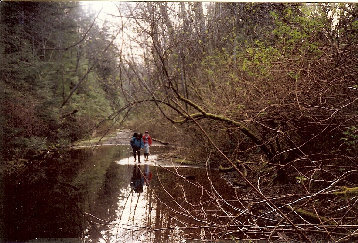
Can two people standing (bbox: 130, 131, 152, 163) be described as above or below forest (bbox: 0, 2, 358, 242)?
below

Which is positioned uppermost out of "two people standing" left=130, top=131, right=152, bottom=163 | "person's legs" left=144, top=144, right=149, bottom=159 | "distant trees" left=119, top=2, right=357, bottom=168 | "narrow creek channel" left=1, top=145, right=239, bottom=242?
"distant trees" left=119, top=2, right=357, bottom=168

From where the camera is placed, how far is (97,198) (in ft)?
15.4

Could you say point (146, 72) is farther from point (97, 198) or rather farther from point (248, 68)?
point (97, 198)

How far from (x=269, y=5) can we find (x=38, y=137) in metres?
3.29

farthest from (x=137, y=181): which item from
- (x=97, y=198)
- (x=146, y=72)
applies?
(x=146, y=72)

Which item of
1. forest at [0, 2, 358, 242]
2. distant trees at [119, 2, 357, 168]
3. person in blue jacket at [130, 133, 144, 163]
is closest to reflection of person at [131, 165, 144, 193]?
person in blue jacket at [130, 133, 144, 163]

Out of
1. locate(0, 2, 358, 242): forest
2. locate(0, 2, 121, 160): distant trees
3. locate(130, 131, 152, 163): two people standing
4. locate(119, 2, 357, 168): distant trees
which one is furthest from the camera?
locate(130, 131, 152, 163): two people standing

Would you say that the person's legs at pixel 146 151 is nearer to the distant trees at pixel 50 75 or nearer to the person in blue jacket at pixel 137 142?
the person in blue jacket at pixel 137 142

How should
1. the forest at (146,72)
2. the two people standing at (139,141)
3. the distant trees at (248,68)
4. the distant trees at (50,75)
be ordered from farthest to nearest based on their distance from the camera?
the two people standing at (139,141) < the distant trees at (50,75) < the forest at (146,72) < the distant trees at (248,68)

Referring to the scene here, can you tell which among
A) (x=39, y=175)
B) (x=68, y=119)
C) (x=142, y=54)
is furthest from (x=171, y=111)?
(x=39, y=175)

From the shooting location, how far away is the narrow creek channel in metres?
3.86

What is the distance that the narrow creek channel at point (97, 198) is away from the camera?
3861 mm

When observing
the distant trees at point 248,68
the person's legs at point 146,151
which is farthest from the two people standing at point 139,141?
the distant trees at point 248,68

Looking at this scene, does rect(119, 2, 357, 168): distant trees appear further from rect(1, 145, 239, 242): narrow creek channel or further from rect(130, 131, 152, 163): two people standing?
rect(1, 145, 239, 242): narrow creek channel
